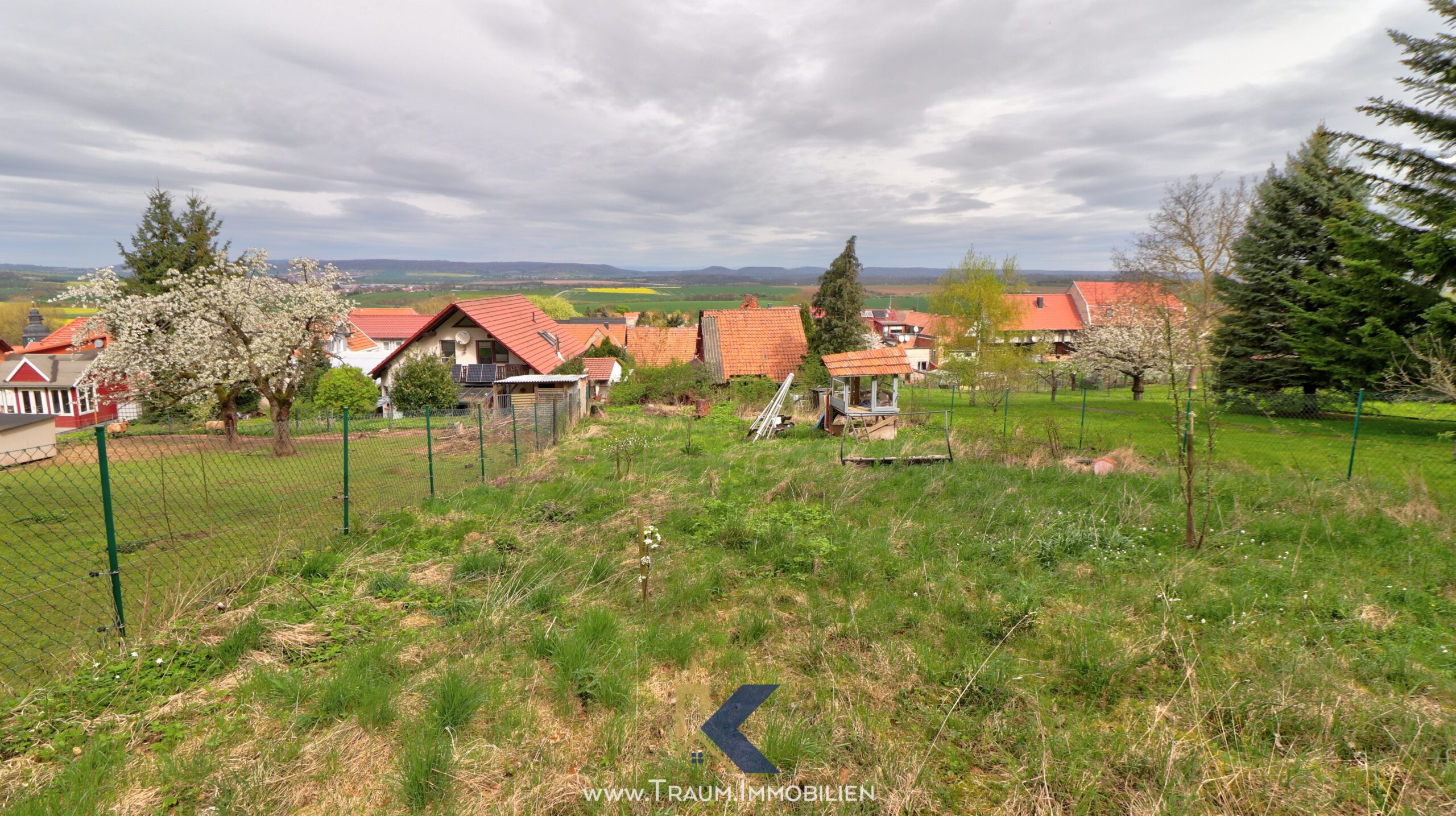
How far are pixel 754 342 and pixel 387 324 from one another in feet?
157

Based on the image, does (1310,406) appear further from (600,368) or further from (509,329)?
(509,329)

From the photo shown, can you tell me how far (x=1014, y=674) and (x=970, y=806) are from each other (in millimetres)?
1143

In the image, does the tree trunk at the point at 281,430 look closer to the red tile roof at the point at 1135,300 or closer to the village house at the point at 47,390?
the village house at the point at 47,390

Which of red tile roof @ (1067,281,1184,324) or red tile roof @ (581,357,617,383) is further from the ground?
red tile roof @ (1067,281,1184,324)

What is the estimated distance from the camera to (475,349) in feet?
90.1

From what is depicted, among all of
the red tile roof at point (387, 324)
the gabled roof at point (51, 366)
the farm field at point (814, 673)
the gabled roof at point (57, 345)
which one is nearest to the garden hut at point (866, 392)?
the farm field at point (814, 673)

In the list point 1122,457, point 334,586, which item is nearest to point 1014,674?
point 334,586

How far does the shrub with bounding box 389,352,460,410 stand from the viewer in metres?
23.6

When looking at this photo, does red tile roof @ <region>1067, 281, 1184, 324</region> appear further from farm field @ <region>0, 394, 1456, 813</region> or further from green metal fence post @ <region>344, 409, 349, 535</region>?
green metal fence post @ <region>344, 409, 349, 535</region>

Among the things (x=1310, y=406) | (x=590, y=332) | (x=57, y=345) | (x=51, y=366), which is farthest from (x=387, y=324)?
(x=1310, y=406)

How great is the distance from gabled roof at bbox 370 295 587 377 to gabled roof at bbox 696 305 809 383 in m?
7.94

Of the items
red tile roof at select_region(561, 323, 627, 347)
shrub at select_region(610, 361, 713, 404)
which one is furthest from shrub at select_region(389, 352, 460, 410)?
red tile roof at select_region(561, 323, 627, 347)

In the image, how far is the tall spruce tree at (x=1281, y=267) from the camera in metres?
18.7

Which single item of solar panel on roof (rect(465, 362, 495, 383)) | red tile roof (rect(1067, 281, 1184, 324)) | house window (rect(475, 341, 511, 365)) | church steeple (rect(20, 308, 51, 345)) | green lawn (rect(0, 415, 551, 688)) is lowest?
green lawn (rect(0, 415, 551, 688))
